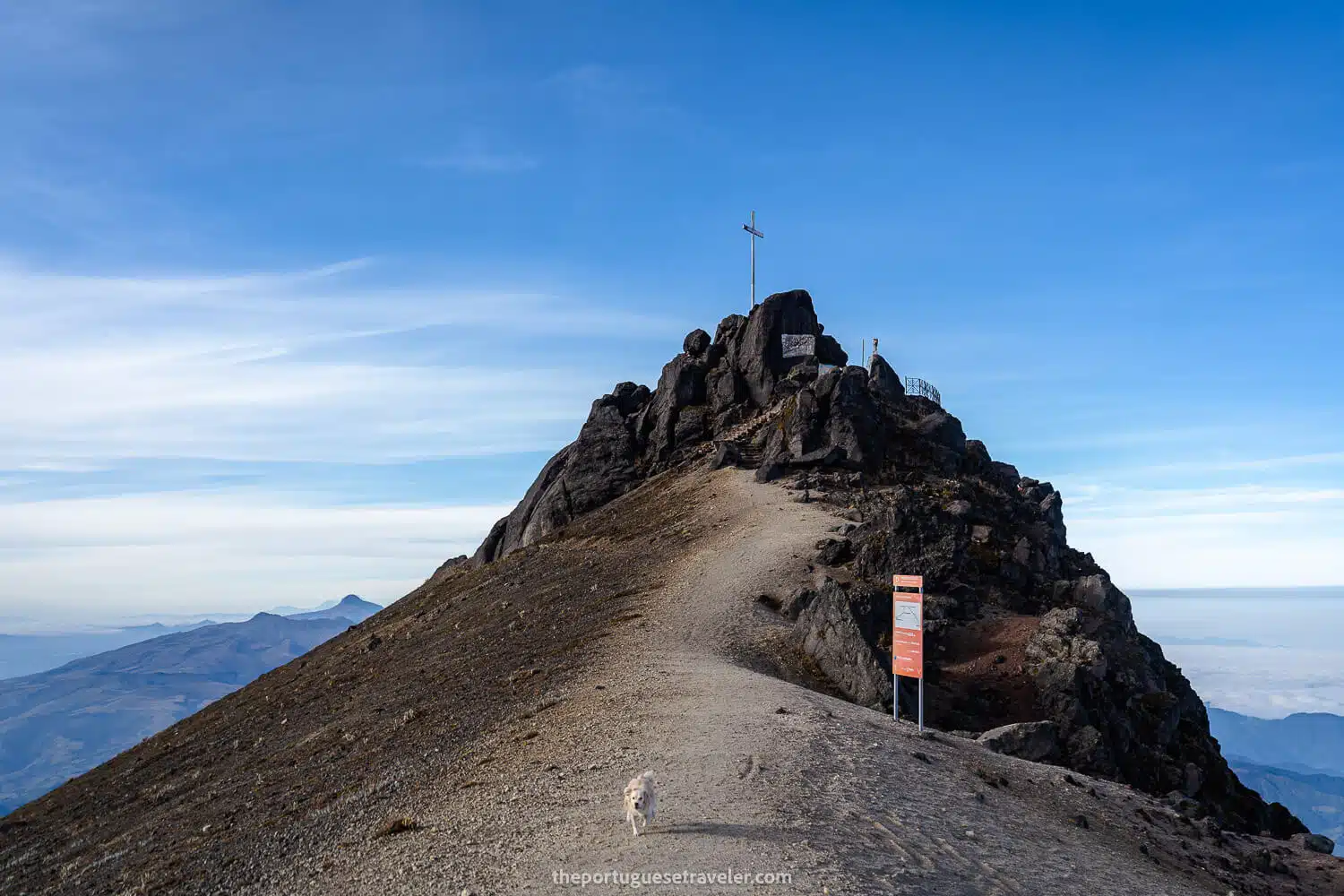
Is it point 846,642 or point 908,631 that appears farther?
point 846,642

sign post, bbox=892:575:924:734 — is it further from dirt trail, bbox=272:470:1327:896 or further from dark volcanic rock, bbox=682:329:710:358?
dark volcanic rock, bbox=682:329:710:358

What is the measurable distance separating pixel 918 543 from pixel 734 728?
64.7 ft

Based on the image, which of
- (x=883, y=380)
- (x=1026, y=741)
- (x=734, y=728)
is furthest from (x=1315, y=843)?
(x=883, y=380)

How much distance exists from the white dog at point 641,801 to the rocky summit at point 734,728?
1.13 ft

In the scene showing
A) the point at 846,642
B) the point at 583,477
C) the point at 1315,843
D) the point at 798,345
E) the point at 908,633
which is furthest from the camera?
the point at 798,345

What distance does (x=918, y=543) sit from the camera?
39188 mm

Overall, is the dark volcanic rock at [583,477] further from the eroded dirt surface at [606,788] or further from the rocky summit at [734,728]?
the eroded dirt surface at [606,788]

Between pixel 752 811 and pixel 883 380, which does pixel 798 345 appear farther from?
pixel 752 811

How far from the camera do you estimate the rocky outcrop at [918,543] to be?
31.3 meters

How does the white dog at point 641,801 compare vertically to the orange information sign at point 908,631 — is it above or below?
below

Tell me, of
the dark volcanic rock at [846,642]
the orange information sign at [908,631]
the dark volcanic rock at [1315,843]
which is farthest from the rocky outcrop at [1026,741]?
the dark volcanic rock at [1315,843]

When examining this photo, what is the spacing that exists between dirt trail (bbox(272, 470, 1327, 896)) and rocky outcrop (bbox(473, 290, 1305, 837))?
5.49 metres

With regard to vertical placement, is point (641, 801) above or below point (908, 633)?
below

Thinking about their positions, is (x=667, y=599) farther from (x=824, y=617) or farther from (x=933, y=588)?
(x=933, y=588)
